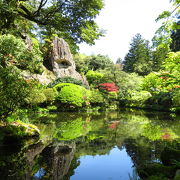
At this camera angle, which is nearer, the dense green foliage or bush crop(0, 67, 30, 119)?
bush crop(0, 67, 30, 119)

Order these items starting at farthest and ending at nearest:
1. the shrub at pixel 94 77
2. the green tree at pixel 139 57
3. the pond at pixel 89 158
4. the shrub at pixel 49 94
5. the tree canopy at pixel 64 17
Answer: the green tree at pixel 139 57
the shrub at pixel 94 77
the shrub at pixel 49 94
the tree canopy at pixel 64 17
the pond at pixel 89 158

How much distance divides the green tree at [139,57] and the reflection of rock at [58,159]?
32082 mm

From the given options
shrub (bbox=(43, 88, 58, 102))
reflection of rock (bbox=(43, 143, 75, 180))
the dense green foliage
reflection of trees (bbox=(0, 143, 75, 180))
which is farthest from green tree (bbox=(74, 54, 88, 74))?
reflection of trees (bbox=(0, 143, 75, 180))

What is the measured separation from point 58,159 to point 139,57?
1501 inches

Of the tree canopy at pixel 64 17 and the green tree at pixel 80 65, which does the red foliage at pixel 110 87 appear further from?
the tree canopy at pixel 64 17

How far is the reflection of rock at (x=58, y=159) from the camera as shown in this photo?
400 cm

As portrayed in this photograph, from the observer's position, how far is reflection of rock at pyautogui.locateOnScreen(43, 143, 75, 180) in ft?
13.1

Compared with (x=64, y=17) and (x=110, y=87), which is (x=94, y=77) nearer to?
(x=110, y=87)

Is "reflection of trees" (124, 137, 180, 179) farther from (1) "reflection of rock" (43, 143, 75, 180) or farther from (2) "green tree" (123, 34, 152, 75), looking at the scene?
(2) "green tree" (123, 34, 152, 75)

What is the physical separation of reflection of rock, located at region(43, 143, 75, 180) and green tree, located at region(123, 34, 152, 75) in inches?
1263

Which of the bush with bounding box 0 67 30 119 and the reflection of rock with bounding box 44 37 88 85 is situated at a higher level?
the reflection of rock with bounding box 44 37 88 85

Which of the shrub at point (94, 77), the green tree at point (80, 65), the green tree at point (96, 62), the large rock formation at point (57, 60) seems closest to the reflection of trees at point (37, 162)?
the large rock formation at point (57, 60)

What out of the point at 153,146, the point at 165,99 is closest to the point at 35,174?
the point at 153,146

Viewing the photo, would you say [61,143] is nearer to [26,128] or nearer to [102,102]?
[26,128]
